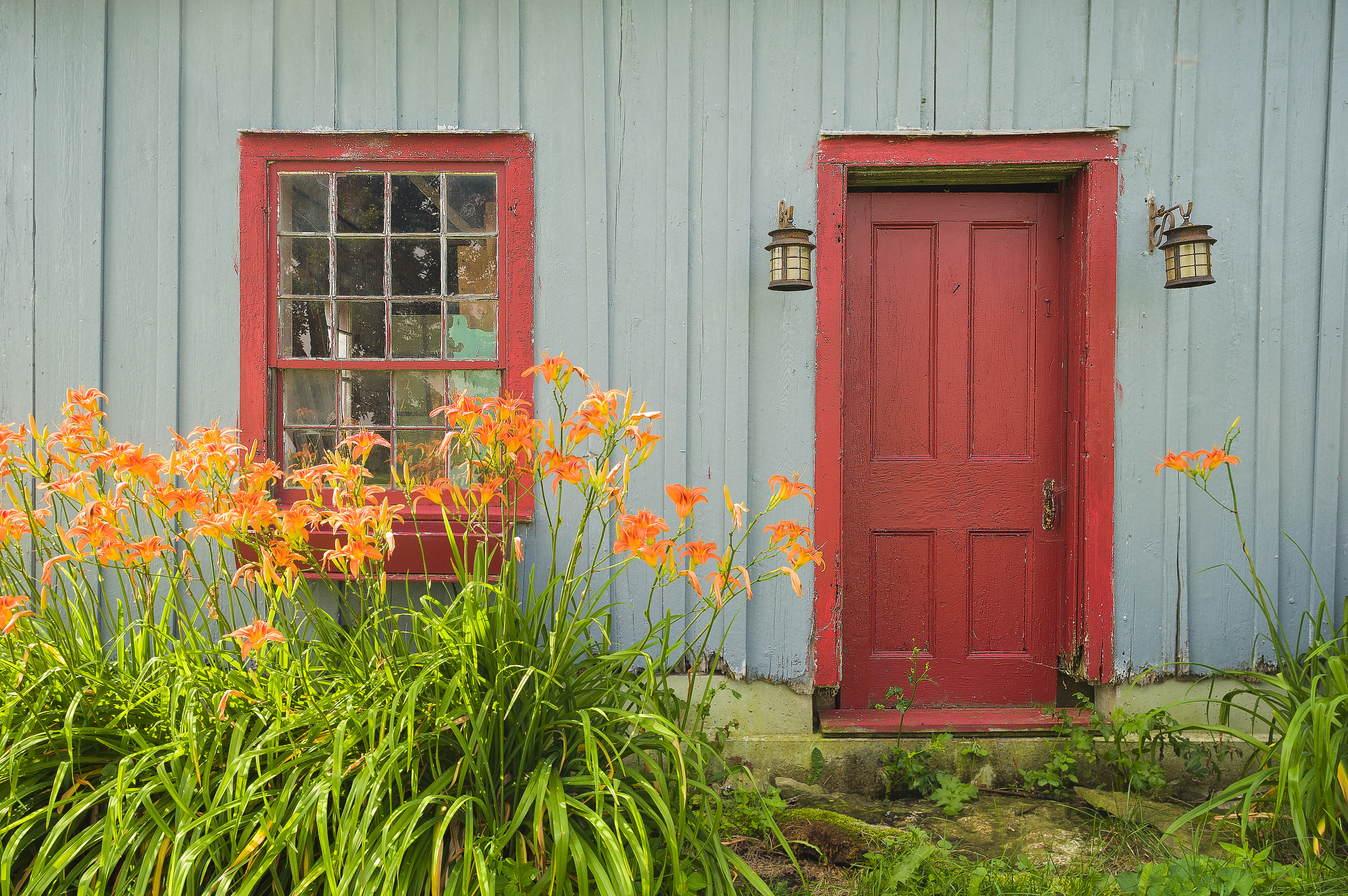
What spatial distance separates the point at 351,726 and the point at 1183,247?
3.31 m

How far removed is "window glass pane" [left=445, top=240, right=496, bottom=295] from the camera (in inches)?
119

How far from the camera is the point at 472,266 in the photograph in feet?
9.93

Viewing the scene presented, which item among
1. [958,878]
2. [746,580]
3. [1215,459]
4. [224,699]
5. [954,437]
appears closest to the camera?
[224,699]

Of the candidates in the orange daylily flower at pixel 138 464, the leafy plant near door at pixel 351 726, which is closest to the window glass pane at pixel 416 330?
the leafy plant near door at pixel 351 726

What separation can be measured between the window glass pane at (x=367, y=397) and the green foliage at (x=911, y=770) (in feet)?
8.22

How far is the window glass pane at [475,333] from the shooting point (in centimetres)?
303

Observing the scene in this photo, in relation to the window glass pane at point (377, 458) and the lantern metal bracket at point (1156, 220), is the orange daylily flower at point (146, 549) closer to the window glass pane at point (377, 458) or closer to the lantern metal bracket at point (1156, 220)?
the window glass pane at point (377, 458)

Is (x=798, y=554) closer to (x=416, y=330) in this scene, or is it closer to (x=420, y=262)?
(x=416, y=330)

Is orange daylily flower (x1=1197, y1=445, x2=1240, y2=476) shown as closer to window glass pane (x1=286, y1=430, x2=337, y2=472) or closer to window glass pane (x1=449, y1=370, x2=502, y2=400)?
window glass pane (x1=449, y1=370, x2=502, y2=400)

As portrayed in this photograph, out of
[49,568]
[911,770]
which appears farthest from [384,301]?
[911,770]

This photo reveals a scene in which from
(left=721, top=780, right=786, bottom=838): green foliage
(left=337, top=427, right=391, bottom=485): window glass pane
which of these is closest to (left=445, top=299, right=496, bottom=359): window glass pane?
(left=337, top=427, right=391, bottom=485): window glass pane

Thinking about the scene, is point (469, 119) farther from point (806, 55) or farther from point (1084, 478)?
point (1084, 478)

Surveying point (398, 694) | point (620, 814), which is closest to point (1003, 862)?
point (620, 814)

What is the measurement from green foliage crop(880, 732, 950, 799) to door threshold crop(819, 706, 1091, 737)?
8 cm
